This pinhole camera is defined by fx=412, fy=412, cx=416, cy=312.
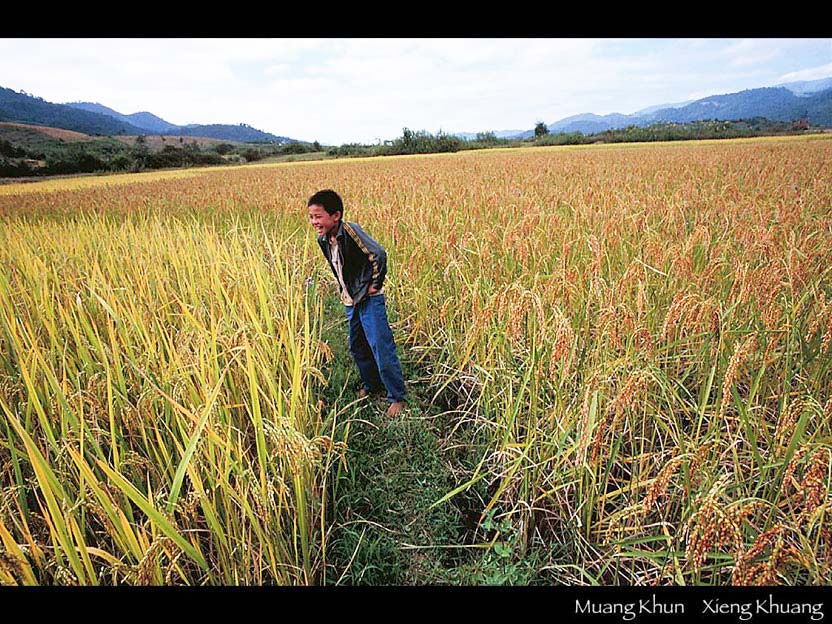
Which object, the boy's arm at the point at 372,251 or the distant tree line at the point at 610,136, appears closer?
the boy's arm at the point at 372,251

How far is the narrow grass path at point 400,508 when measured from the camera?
160 cm

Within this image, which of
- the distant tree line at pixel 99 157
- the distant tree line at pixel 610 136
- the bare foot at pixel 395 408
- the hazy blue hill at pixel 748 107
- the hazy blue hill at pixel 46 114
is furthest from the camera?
the distant tree line at pixel 610 136

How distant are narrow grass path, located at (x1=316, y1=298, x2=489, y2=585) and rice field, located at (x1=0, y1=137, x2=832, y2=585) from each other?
91 mm

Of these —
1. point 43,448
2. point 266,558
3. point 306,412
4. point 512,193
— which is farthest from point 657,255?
point 512,193

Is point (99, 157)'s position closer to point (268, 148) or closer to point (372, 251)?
Answer: point (372, 251)

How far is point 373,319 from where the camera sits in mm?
2344

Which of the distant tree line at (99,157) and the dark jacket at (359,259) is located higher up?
the distant tree line at (99,157)

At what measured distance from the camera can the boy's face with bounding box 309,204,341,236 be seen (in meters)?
2.15

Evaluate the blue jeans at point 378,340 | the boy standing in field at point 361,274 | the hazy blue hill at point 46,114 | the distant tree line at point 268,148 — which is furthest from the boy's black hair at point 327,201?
the distant tree line at point 268,148

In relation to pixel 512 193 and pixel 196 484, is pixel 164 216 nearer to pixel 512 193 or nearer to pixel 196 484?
pixel 512 193

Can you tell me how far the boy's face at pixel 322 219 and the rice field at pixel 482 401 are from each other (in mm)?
508

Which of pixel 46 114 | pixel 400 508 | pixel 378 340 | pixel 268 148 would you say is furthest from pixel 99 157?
pixel 268 148

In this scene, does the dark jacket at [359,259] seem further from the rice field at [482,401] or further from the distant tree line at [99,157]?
the distant tree line at [99,157]

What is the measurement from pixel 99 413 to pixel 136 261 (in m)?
2.34
